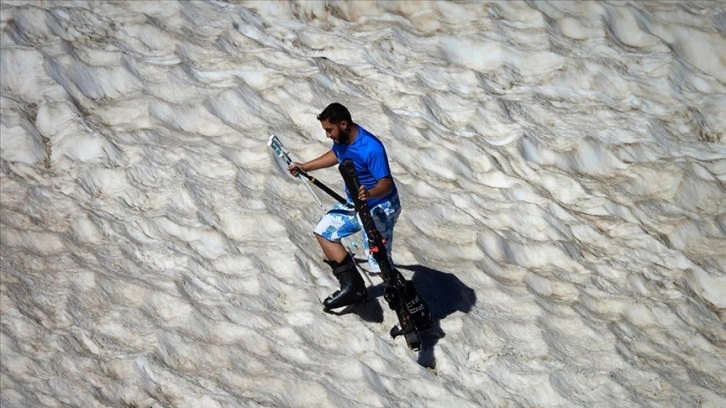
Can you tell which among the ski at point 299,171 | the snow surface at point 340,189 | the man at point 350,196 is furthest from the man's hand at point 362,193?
the snow surface at point 340,189

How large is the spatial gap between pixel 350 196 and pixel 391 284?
0.80m

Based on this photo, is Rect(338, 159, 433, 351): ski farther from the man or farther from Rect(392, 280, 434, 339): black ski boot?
the man

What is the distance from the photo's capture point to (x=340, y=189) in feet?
36.2

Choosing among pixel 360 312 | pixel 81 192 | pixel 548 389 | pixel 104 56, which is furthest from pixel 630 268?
pixel 104 56

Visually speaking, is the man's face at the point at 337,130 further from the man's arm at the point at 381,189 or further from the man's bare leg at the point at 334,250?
the man's bare leg at the point at 334,250

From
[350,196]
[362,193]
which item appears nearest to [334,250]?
[350,196]

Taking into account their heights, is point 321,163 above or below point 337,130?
below

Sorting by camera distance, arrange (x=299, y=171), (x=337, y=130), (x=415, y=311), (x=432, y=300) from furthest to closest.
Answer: (x=432, y=300)
(x=299, y=171)
(x=415, y=311)
(x=337, y=130)

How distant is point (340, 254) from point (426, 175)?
9.51 feet

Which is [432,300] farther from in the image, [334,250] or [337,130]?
[337,130]

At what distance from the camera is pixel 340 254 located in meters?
8.95

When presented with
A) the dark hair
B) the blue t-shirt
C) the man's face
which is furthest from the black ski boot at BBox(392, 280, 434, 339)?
the dark hair

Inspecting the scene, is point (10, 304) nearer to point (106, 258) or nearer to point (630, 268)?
point (106, 258)

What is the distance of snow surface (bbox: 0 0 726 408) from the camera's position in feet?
27.8
